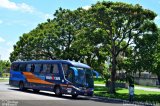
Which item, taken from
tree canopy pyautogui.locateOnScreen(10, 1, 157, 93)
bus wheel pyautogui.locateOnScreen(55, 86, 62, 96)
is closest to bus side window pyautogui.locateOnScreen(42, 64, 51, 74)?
bus wheel pyautogui.locateOnScreen(55, 86, 62, 96)

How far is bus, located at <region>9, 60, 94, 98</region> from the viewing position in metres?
26.8

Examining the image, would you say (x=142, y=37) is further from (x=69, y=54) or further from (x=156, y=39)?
(x=69, y=54)

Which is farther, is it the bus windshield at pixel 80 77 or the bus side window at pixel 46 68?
the bus side window at pixel 46 68

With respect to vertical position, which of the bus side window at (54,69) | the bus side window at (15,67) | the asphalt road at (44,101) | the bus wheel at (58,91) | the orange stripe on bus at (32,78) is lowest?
the asphalt road at (44,101)

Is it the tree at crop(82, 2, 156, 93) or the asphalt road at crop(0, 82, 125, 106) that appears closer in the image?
the asphalt road at crop(0, 82, 125, 106)

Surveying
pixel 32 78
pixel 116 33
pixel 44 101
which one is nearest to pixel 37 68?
pixel 32 78

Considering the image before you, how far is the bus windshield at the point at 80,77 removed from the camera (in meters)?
26.7

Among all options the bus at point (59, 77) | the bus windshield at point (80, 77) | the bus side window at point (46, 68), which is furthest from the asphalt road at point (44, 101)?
the bus side window at point (46, 68)

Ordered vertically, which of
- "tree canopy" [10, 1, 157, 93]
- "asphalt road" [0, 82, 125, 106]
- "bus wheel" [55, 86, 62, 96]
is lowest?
"asphalt road" [0, 82, 125, 106]

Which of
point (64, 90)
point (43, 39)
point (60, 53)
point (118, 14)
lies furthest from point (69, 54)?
point (64, 90)

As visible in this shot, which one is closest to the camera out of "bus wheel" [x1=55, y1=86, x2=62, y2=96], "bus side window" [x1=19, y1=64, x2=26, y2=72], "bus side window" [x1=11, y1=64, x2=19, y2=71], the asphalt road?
the asphalt road

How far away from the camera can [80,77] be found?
88.6 ft

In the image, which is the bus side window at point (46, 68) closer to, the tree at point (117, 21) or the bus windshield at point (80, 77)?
the bus windshield at point (80, 77)

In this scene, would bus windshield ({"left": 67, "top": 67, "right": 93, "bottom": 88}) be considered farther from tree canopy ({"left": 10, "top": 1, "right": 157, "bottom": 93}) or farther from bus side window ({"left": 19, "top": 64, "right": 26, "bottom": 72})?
bus side window ({"left": 19, "top": 64, "right": 26, "bottom": 72})
